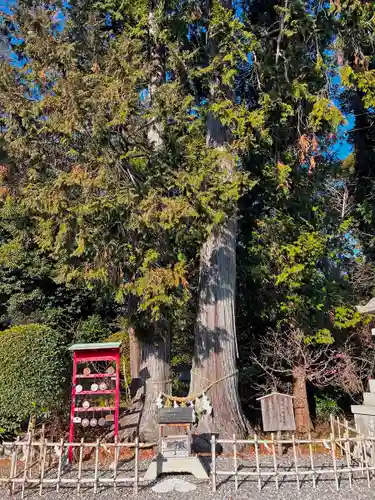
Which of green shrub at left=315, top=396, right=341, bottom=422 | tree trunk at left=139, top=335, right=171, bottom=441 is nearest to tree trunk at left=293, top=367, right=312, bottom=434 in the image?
green shrub at left=315, top=396, right=341, bottom=422

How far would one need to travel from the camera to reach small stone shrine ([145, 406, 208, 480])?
5027mm

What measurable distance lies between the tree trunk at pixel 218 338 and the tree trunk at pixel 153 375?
485 mm

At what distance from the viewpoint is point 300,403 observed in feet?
25.6

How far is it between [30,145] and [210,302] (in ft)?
12.2

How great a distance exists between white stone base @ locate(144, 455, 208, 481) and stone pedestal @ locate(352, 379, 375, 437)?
2336 millimetres

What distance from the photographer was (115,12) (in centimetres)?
765

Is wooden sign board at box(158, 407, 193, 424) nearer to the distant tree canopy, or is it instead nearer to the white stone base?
the white stone base

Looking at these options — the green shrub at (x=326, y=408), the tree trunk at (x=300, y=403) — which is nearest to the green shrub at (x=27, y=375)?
the tree trunk at (x=300, y=403)

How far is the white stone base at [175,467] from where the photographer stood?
5.00 metres

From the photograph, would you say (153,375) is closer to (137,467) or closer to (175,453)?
(175,453)

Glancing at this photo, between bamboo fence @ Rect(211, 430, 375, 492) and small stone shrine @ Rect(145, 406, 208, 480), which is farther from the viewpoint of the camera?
small stone shrine @ Rect(145, 406, 208, 480)

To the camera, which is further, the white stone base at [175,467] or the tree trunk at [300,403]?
the tree trunk at [300,403]

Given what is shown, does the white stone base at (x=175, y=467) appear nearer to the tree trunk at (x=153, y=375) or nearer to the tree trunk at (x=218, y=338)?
the tree trunk at (x=218, y=338)

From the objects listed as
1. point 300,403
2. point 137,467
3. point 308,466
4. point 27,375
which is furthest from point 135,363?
point 308,466
